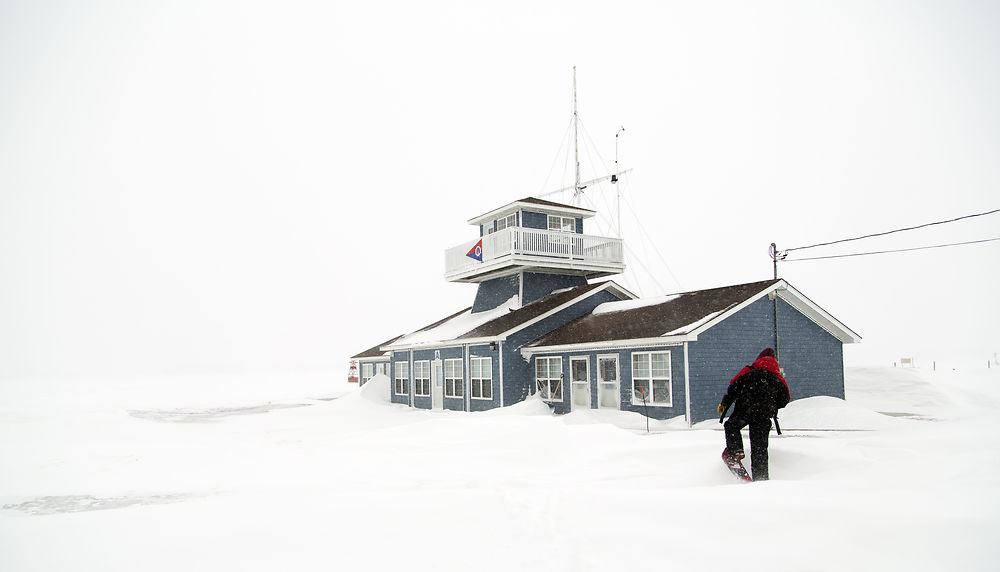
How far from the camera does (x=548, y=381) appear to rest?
25.0 m

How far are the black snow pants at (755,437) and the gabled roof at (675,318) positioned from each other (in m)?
10.2

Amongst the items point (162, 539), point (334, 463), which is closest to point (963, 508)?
point (162, 539)

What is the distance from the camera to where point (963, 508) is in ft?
18.6

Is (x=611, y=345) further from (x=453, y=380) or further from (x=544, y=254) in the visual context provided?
(x=453, y=380)

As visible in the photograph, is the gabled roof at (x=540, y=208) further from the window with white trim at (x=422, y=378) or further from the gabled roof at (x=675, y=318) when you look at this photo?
the window with white trim at (x=422, y=378)

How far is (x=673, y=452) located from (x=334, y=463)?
6.10 m

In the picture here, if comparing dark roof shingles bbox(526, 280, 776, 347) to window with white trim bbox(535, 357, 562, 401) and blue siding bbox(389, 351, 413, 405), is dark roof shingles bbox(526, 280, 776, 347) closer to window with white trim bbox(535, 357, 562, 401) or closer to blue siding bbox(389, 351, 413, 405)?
window with white trim bbox(535, 357, 562, 401)

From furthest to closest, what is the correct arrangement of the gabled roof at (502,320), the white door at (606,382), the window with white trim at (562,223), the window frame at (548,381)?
the window with white trim at (562,223) < the gabled roof at (502,320) < the window frame at (548,381) < the white door at (606,382)

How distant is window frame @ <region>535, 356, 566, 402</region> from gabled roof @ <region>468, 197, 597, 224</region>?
24.0 feet

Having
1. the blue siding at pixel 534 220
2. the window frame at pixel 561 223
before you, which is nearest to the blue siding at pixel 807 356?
the window frame at pixel 561 223

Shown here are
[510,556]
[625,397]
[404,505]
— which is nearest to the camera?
[510,556]

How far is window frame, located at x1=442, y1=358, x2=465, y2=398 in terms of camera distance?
1124 inches

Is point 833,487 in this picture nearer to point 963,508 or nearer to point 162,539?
point 963,508

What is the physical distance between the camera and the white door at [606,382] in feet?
73.5
